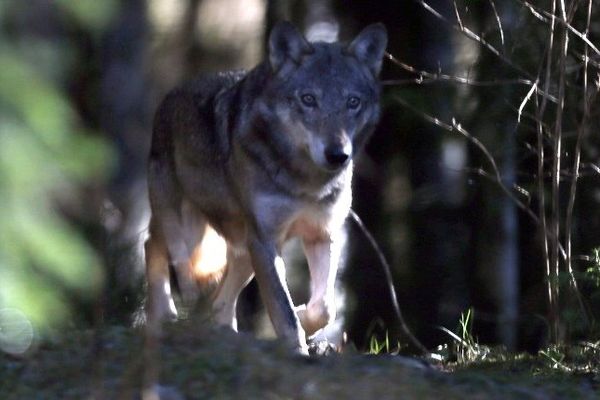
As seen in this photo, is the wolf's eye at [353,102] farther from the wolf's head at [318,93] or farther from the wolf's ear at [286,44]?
the wolf's ear at [286,44]

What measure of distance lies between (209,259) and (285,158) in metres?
1.29

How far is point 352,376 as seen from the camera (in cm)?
465

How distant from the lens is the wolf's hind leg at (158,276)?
25.7 ft

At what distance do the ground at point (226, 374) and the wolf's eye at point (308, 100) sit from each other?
1.94m

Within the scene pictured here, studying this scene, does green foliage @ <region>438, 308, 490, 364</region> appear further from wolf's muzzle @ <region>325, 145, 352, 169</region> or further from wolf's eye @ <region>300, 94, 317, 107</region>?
wolf's eye @ <region>300, 94, 317, 107</region>

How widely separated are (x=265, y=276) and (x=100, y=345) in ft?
6.95

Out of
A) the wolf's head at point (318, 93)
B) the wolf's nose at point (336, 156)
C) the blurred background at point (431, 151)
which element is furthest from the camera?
the blurred background at point (431, 151)

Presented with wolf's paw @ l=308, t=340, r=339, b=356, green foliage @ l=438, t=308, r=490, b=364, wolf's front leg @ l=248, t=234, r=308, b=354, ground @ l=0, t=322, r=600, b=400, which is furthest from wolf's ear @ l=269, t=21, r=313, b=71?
ground @ l=0, t=322, r=600, b=400

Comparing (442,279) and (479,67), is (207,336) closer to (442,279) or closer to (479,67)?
(479,67)

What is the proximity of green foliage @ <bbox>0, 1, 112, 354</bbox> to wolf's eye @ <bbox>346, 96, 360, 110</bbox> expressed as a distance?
16.3ft

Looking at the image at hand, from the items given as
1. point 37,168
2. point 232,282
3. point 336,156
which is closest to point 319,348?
point 232,282

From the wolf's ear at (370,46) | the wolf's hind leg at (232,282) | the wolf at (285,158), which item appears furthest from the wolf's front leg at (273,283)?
the wolf's ear at (370,46)

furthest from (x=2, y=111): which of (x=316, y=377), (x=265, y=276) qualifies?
(x=265, y=276)

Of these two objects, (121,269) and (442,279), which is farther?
(442,279)
